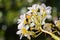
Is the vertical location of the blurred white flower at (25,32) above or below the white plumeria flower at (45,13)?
below

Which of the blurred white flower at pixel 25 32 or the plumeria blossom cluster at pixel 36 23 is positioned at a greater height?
the plumeria blossom cluster at pixel 36 23

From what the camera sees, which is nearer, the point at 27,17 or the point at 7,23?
the point at 27,17

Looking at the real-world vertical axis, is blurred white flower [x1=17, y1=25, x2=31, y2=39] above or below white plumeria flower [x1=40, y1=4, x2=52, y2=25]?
below

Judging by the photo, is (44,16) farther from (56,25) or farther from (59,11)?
(59,11)

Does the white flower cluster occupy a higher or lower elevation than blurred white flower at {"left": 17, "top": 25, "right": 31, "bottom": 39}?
higher

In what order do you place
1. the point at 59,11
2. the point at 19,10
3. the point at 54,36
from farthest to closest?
1. the point at 19,10
2. the point at 59,11
3. the point at 54,36

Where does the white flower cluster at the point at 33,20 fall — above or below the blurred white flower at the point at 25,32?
above

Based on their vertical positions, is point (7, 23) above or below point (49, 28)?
below

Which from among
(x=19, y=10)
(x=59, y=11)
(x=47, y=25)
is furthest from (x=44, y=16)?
(x=19, y=10)

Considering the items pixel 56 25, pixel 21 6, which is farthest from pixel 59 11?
pixel 21 6

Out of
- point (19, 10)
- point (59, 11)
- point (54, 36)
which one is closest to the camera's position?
point (54, 36)
